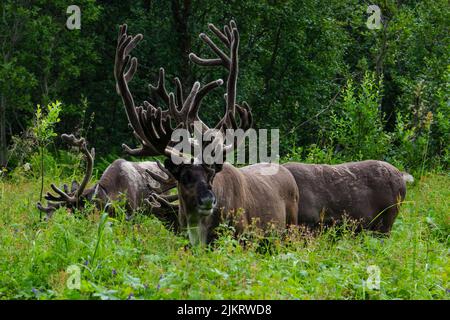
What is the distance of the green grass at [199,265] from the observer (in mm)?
6383

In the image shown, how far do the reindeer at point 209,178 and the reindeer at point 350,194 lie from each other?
19 cm

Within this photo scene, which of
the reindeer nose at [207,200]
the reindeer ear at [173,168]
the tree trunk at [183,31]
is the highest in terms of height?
the tree trunk at [183,31]

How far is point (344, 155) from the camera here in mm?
13602

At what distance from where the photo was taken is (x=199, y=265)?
22.1 ft

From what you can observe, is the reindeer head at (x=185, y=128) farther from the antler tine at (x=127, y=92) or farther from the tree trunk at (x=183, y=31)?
the tree trunk at (x=183, y=31)

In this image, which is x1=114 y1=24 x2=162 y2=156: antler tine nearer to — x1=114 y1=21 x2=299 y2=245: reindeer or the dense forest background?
x1=114 y1=21 x2=299 y2=245: reindeer

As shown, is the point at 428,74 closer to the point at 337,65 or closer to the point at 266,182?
the point at 337,65

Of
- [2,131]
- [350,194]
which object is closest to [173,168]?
[350,194]

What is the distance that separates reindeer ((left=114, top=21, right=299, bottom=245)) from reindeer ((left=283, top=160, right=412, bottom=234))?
0.19m

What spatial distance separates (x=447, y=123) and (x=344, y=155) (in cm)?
160

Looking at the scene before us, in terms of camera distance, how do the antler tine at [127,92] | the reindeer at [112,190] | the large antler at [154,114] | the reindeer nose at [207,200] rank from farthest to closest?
the reindeer at [112,190]
the antler tine at [127,92]
the large antler at [154,114]
the reindeer nose at [207,200]

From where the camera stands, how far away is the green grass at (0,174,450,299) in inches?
251

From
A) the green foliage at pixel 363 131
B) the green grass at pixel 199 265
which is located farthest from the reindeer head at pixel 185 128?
the green foliage at pixel 363 131
